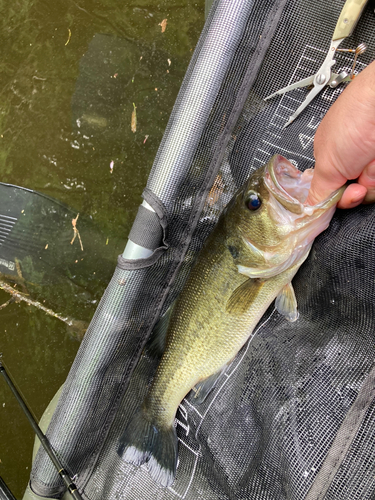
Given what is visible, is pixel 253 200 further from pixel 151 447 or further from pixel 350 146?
pixel 151 447

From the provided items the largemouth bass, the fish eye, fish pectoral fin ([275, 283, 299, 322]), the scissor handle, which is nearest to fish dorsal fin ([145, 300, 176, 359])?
the largemouth bass

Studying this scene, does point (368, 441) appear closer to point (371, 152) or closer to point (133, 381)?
point (371, 152)

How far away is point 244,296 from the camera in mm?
1380

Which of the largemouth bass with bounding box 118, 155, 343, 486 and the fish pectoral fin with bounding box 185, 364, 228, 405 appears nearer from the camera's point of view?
the largemouth bass with bounding box 118, 155, 343, 486

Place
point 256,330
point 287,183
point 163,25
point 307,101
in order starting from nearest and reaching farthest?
point 287,183, point 307,101, point 256,330, point 163,25

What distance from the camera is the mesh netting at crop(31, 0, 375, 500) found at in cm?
115

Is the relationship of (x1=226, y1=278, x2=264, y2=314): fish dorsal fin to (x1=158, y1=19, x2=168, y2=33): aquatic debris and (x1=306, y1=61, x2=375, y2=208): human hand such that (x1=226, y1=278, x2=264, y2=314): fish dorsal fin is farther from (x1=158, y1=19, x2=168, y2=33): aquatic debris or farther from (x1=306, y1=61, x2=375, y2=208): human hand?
(x1=158, y1=19, x2=168, y2=33): aquatic debris

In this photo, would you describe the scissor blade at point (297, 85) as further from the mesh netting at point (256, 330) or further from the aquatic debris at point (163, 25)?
the aquatic debris at point (163, 25)

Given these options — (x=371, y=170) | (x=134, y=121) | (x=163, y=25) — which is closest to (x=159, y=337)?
(x=371, y=170)

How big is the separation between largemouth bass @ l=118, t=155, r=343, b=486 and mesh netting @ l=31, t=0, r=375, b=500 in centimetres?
8

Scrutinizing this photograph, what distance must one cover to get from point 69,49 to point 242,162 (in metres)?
1.52

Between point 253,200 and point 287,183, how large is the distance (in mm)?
127

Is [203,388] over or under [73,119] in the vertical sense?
under

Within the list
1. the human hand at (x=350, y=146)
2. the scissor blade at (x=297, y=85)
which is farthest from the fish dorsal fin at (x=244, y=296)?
the scissor blade at (x=297, y=85)
